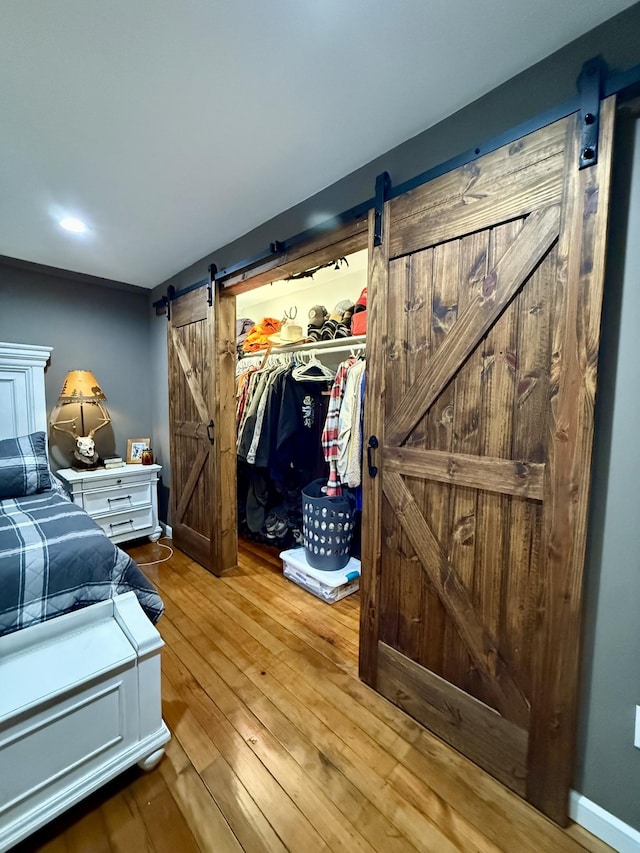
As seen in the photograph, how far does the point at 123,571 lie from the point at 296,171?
75.1 inches

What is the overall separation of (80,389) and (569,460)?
324 cm

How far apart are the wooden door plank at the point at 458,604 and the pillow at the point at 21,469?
2.00 m

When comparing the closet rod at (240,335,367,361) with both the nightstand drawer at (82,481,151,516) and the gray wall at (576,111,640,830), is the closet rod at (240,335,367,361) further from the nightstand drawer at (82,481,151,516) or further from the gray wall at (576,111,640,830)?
the nightstand drawer at (82,481,151,516)

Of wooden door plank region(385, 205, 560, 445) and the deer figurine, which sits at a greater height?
wooden door plank region(385, 205, 560, 445)

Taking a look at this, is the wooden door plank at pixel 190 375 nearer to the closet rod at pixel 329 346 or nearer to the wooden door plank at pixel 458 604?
the closet rod at pixel 329 346

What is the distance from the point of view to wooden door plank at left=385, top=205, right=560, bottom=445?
1.11 metres

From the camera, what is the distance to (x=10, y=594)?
45.8 inches

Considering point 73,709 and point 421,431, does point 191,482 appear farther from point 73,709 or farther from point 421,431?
point 421,431

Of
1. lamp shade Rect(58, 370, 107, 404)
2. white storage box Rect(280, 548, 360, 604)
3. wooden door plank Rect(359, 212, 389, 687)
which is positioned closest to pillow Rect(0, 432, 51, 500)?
lamp shade Rect(58, 370, 107, 404)

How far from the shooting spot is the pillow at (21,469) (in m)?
1.99

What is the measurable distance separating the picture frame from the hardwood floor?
1858 mm

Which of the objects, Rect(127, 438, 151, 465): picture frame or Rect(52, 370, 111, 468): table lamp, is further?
Rect(127, 438, 151, 465): picture frame

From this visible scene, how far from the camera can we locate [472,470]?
127cm

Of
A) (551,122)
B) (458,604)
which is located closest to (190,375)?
(458,604)
